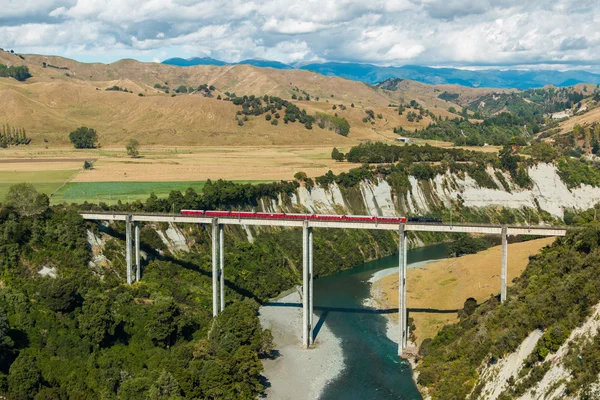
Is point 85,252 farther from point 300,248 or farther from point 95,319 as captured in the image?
point 300,248

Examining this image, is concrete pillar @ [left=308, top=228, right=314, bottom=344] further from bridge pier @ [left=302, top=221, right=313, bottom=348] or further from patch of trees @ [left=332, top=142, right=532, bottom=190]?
patch of trees @ [left=332, top=142, right=532, bottom=190]

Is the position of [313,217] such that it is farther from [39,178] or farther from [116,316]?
[39,178]

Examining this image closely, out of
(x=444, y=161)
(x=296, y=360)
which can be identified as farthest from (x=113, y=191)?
(x=444, y=161)

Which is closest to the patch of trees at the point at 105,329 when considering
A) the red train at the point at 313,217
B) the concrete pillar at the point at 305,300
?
the concrete pillar at the point at 305,300

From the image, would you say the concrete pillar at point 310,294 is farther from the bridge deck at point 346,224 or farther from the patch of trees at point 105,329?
the patch of trees at point 105,329

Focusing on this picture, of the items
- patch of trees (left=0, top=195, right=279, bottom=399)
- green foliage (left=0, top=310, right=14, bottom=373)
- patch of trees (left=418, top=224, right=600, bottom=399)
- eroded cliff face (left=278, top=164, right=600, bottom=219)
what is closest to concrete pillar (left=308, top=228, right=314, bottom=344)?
patch of trees (left=0, top=195, right=279, bottom=399)
